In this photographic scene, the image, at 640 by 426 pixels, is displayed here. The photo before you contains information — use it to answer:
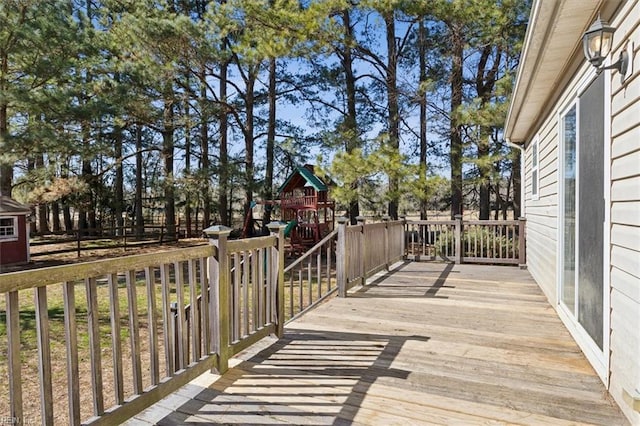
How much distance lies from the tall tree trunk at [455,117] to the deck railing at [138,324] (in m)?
9.27

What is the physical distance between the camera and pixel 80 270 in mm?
1785

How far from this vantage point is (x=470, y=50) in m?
11.7

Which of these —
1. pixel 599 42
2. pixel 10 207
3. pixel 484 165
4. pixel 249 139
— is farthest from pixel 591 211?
pixel 249 139

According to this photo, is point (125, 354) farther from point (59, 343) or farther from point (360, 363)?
point (360, 363)

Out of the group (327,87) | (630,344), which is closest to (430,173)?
(327,87)

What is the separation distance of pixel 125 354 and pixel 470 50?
1140cm

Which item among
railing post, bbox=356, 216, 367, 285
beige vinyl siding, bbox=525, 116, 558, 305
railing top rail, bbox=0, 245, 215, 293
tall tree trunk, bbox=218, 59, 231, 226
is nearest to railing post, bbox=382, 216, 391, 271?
railing post, bbox=356, 216, 367, 285

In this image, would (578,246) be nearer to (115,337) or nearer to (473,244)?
(115,337)

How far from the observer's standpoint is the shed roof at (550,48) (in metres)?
2.60

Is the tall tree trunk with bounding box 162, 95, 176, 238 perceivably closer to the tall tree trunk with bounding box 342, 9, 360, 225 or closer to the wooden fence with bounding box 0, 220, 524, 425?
the tall tree trunk with bounding box 342, 9, 360, 225

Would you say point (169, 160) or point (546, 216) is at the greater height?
point (169, 160)

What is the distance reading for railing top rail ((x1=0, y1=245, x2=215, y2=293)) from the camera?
4.97 feet

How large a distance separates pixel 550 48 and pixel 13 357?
12.8 feet

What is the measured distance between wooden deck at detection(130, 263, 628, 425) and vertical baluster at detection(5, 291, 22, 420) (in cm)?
71
